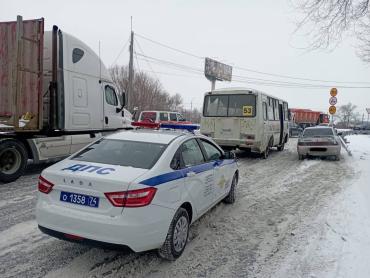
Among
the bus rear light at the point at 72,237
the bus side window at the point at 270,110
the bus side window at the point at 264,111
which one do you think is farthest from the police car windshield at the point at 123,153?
the bus side window at the point at 270,110

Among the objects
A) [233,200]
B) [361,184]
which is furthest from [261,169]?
[233,200]

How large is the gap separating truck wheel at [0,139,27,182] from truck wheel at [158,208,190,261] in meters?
5.33

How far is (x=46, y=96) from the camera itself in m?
8.66

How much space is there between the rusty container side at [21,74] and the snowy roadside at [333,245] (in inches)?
Answer: 257

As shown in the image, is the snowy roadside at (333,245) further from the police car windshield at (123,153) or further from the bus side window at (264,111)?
the bus side window at (264,111)

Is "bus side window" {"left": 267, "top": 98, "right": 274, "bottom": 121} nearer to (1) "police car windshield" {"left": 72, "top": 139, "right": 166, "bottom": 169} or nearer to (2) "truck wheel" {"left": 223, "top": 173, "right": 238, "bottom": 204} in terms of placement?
(2) "truck wheel" {"left": 223, "top": 173, "right": 238, "bottom": 204}

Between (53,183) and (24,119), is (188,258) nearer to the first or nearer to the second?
(53,183)

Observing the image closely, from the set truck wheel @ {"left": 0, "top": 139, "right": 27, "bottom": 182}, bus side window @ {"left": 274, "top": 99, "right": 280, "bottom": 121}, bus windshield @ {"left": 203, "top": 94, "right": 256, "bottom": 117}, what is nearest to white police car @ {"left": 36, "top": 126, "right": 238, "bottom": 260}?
truck wheel @ {"left": 0, "top": 139, "right": 27, "bottom": 182}

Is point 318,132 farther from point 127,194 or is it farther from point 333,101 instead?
point 127,194

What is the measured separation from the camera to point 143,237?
3352mm

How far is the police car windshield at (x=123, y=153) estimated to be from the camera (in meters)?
3.91

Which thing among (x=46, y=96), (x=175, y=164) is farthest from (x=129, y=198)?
(x=46, y=96)

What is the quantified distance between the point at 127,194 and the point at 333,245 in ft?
9.95

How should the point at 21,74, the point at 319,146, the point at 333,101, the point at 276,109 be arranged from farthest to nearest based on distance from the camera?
the point at 333,101, the point at 276,109, the point at 319,146, the point at 21,74
